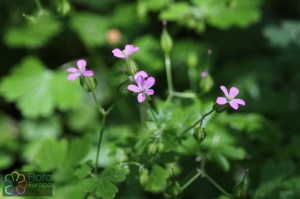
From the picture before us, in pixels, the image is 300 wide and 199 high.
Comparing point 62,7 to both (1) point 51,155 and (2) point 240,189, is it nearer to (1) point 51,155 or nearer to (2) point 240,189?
(1) point 51,155

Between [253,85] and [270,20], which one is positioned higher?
[270,20]

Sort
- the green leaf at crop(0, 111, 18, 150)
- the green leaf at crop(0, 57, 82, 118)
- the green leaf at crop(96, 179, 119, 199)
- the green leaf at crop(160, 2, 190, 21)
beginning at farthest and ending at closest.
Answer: the green leaf at crop(0, 111, 18, 150), the green leaf at crop(0, 57, 82, 118), the green leaf at crop(160, 2, 190, 21), the green leaf at crop(96, 179, 119, 199)

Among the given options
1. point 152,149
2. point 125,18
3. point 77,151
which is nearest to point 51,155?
point 77,151

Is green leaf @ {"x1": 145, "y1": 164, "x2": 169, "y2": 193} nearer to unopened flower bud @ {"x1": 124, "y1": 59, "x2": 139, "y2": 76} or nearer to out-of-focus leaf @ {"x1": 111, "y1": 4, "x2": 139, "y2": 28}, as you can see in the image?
unopened flower bud @ {"x1": 124, "y1": 59, "x2": 139, "y2": 76}

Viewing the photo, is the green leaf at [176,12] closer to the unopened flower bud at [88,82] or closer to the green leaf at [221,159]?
the green leaf at [221,159]

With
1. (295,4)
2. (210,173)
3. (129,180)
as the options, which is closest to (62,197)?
(129,180)

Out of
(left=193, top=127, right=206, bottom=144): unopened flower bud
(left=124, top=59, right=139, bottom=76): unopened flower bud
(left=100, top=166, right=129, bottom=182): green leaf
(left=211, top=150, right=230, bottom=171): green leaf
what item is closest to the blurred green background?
(left=211, top=150, right=230, bottom=171): green leaf

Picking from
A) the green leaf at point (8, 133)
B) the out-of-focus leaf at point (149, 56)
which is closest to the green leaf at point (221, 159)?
the out-of-focus leaf at point (149, 56)

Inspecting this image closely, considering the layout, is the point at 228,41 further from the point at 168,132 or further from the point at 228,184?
the point at 168,132
